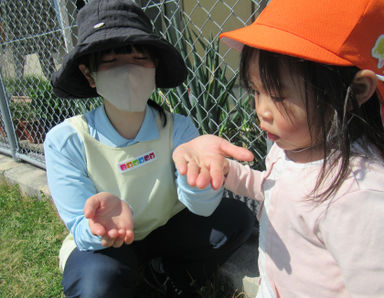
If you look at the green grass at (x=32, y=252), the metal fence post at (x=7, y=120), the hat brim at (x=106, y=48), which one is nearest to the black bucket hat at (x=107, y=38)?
the hat brim at (x=106, y=48)

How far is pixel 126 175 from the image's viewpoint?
1317 millimetres

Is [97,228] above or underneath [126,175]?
above

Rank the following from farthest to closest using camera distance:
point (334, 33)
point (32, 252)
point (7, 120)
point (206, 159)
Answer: point (7, 120) < point (32, 252) < point (206, 159) < point (334, 33)

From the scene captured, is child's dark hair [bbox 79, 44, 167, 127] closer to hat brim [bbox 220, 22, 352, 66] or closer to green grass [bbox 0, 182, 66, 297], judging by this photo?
hat brim [bbox 220, 22, 352, 66]

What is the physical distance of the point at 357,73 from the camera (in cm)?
65

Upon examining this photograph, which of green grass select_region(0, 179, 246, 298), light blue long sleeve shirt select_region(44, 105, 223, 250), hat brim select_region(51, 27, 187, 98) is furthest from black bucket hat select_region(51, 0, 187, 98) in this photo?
green grass select_region(0, 179, 246, 298)

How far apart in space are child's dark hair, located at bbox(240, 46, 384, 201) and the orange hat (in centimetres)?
4

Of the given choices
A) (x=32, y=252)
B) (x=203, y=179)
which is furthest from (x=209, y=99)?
(x=32, y=252)

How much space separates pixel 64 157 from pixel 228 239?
0.80 m

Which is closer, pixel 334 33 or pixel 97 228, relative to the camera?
pixel 334 33

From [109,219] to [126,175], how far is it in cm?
35

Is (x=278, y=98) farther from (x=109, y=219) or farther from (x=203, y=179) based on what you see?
(x=109, y=219)

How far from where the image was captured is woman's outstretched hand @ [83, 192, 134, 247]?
92cm

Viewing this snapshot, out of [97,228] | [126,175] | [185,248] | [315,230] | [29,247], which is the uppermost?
[315,230]
